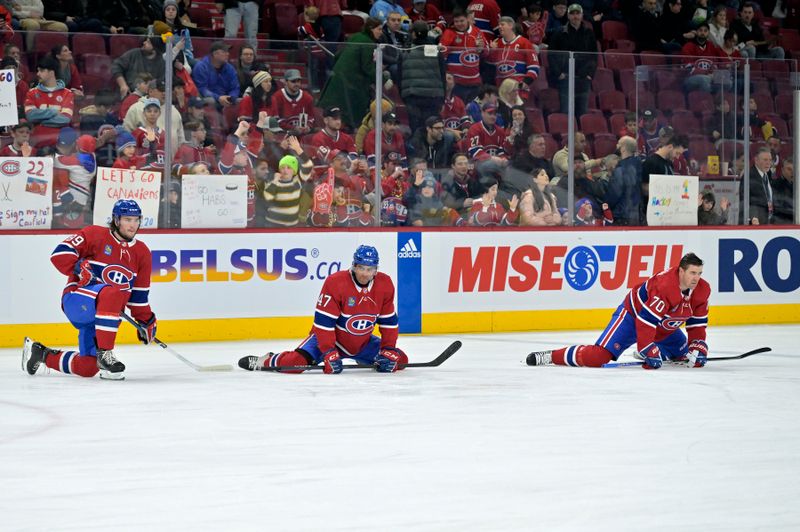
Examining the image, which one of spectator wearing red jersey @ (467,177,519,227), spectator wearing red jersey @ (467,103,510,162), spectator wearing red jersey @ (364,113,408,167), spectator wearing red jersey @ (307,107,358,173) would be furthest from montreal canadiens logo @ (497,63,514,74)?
spectator wearing red jersey @ (307,107,358,173)

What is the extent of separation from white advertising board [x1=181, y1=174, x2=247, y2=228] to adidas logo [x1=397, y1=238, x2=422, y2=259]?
55.0 inches

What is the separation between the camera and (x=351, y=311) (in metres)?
8.12

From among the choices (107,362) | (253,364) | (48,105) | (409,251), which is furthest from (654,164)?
(107,362)

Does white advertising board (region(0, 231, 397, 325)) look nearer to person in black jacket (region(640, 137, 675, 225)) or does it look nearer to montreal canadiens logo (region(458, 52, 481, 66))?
montreal canadiens logo (region(458, 52, 481, 66))

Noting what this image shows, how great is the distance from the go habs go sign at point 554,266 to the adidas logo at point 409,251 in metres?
0.35

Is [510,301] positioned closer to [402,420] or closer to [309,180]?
[309,180]

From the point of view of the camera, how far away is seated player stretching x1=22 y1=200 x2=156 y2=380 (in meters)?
7.83

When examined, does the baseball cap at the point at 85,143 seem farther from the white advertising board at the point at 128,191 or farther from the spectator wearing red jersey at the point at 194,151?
the spectator wearing red jersey at the point at 194,151

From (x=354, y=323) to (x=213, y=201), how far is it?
260 cm

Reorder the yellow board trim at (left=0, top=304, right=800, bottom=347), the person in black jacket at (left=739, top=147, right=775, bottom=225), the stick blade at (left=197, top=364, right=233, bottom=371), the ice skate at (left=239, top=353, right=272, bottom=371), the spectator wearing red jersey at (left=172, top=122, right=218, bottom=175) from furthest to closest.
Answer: the person in black jacket at (left=739, top=147, right=775, bottom=225)
the spectator wearing red jersey at (left=172, top=122, right=218, bottom=175)
the yellow board trim at (left=0, top=304, right=800, bottom=347)
the ice skate at (left=239, top=353, right=272, bottom=371)
the stick blade at (left=197, top=364, right=233, bottom=371)

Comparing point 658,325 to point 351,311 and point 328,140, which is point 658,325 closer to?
point 351,311

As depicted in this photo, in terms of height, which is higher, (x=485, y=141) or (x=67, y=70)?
(x=67, y=70)

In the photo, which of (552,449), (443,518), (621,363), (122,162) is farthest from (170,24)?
(443,518)

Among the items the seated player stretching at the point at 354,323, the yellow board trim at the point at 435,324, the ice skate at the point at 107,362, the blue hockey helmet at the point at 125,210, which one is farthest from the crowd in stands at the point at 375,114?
the seated player stretching at the point at 354,323
